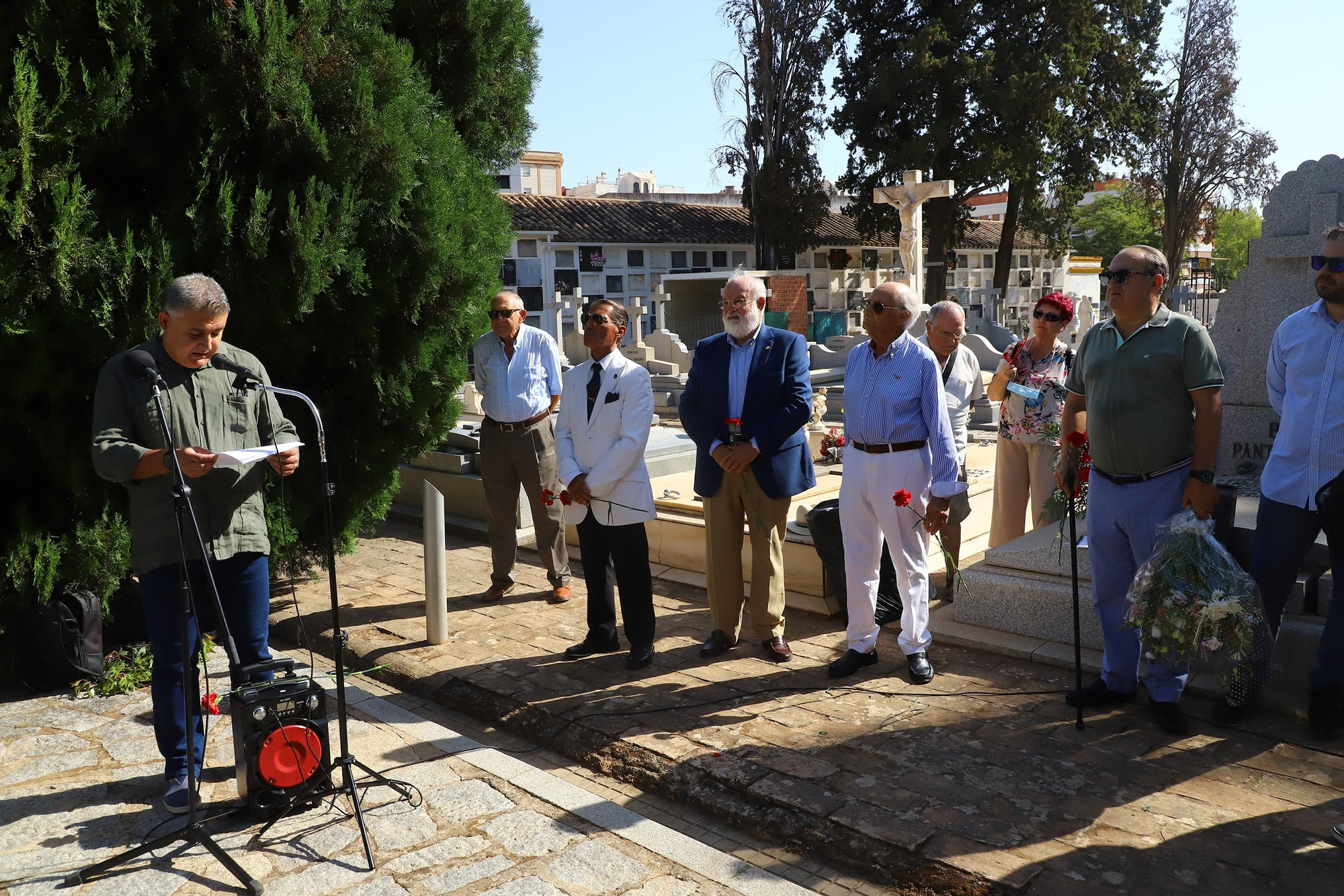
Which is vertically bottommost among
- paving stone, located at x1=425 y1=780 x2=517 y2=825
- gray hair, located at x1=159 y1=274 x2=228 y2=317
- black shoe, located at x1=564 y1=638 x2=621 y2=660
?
paving stone, located at x1=425 y1=780 x2=517 y2=825

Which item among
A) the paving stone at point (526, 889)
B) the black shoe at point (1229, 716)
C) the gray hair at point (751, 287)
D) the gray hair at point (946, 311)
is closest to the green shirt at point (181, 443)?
the paving stone at point (526, 889)

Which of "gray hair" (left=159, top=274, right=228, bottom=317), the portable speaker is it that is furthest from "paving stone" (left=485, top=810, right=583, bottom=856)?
"gray hair" (left=159, top=274, right=228, bottom=317)

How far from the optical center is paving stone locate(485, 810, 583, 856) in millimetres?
3656

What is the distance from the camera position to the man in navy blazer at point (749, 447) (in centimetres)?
530

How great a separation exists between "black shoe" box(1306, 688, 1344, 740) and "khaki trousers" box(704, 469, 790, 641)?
2.40 metres

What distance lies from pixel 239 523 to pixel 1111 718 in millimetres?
3728

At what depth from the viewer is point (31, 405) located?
5.07 metres

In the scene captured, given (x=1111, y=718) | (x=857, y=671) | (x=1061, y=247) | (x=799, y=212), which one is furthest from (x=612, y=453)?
(x=1061, y=247)

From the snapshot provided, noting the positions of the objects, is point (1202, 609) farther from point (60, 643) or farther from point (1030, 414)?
point (60, 643)

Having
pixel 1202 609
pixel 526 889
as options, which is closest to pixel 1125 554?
pixel 1202 609

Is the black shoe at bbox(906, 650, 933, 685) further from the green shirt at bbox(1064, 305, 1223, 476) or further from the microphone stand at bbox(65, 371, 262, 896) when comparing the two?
the microphone stand at bbox(65, 371, 262, 896)

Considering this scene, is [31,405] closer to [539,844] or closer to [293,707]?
[293,707]

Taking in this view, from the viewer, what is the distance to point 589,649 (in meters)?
5.70

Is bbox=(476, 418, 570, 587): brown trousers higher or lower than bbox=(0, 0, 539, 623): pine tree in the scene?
lower
